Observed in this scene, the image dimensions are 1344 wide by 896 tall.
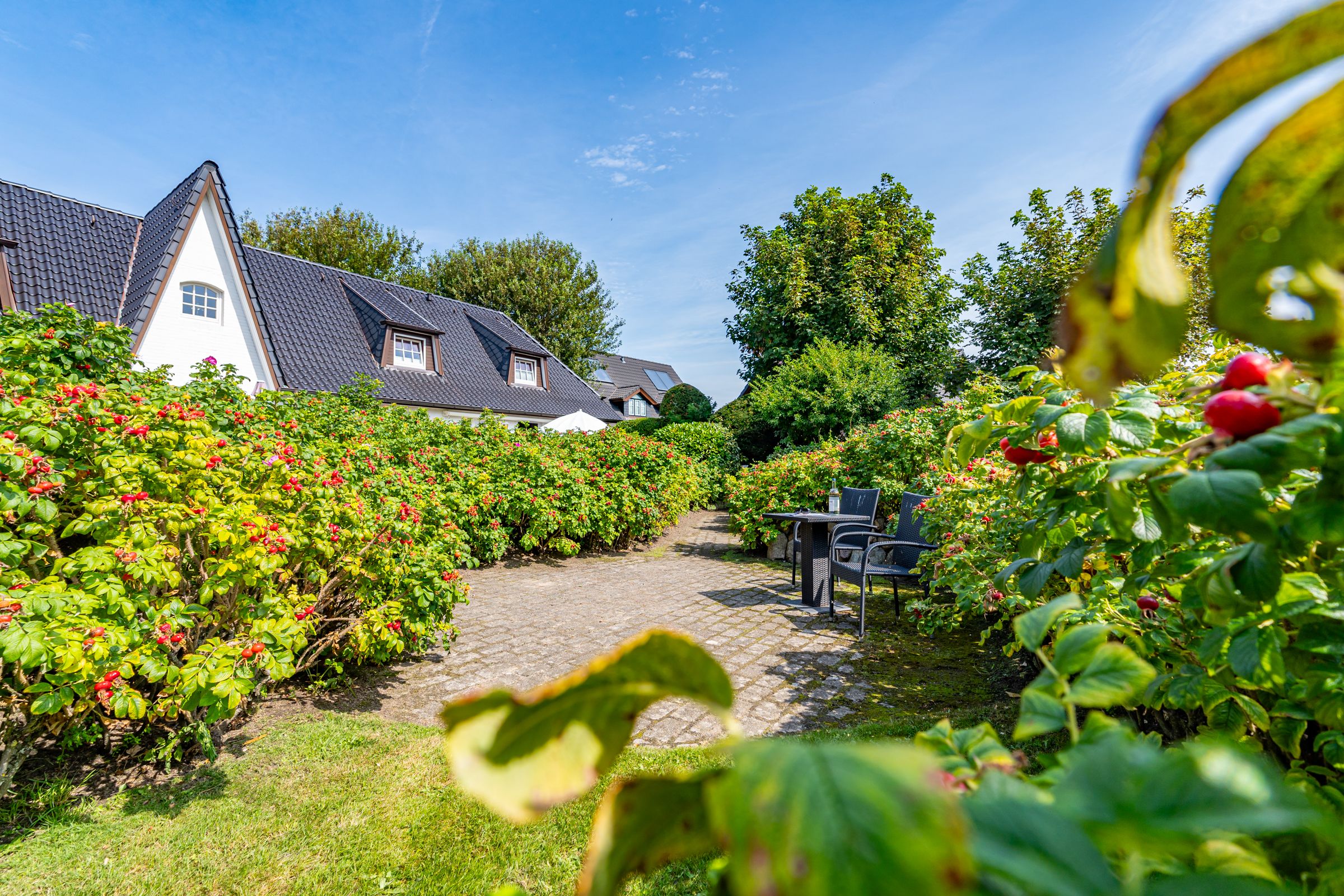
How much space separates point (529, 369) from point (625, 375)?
17018 mm

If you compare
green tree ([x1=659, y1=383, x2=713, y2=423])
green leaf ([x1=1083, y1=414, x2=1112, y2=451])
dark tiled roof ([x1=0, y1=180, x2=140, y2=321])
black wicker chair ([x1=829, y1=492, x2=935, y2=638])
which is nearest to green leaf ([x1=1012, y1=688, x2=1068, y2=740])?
green leaf ([x1=1083, y1=414, x2=1112, y2=451])

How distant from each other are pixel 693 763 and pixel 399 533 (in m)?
2.32

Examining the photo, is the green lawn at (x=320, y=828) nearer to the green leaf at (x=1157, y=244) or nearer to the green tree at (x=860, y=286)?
the green leaf at (x=1157, y=244)

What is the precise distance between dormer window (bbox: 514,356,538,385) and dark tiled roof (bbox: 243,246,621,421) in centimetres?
35

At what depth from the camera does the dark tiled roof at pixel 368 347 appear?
1559cm

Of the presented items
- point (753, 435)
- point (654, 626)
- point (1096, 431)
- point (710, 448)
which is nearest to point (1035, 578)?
point (1096, 431)

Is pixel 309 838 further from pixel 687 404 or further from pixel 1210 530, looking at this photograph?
pixel 687 404

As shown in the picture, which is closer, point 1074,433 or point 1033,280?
point 1074,433

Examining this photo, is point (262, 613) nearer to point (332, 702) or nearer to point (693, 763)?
point (332, 702)

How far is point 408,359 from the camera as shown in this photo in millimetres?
18312

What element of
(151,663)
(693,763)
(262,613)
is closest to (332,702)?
(262,613)

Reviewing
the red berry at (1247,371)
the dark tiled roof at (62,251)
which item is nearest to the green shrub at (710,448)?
the dark tiled roof at (62,251)

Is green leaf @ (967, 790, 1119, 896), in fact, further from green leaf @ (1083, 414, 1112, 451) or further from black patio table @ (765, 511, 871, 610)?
black patio table @ (765, 511, 871, 610)

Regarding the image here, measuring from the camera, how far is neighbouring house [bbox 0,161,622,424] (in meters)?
11.2
